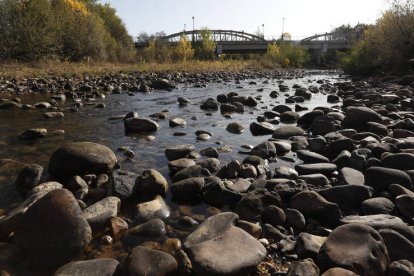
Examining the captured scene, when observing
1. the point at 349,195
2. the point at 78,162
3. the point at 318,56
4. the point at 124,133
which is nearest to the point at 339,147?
the point at 349,195

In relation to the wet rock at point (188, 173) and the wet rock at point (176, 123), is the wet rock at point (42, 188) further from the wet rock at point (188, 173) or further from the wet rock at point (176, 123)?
the wet rock at point (176, 123)

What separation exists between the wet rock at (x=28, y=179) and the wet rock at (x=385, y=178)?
194 inches

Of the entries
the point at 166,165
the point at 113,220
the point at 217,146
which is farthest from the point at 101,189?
the point at 217,146

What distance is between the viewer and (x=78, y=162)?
5.48m

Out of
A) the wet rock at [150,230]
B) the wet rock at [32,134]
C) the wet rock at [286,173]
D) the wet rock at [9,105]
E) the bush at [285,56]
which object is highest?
the bush at [285,56]

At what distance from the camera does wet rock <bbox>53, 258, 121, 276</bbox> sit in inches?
120

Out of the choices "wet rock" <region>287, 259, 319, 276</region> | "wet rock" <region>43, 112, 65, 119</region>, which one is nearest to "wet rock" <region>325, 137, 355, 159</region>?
"wet rock" <region>287, 259, 319, 276</region>

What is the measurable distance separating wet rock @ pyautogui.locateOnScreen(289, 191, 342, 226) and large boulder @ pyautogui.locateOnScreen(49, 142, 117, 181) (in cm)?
307

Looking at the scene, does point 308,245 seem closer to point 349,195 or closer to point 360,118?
point 349,195

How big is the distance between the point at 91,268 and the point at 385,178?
4094 millimetres

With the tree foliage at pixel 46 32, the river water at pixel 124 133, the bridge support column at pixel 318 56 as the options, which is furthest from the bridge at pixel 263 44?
the river water at pixel 124 133

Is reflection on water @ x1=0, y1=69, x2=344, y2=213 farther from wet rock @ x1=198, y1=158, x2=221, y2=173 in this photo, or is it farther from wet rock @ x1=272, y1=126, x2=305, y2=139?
wet rock @ x1=198, y1=158, x2=221, y2=173

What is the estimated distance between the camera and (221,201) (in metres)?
4.83

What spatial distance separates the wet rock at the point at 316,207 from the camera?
4230mm
